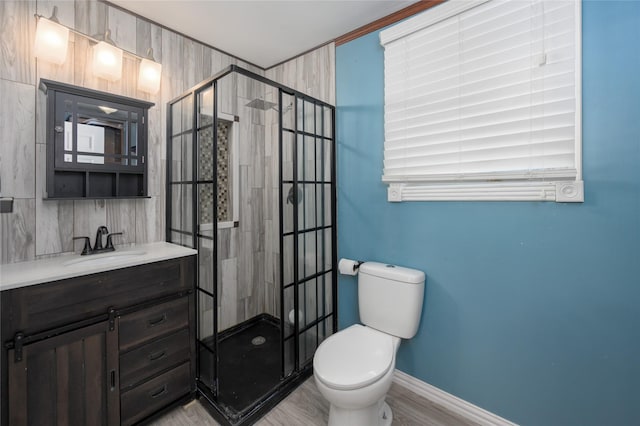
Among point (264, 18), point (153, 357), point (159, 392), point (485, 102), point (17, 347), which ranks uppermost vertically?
point (264, 18)

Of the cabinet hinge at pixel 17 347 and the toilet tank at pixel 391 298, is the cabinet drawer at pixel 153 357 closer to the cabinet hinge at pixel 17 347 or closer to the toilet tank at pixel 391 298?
the cabinet hinge at pixel 17 347

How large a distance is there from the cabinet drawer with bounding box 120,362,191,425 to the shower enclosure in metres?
0.15

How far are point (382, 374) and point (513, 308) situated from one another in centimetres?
81

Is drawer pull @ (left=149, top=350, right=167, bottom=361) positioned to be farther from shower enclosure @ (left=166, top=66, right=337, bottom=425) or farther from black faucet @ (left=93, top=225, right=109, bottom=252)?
black faucet @ (left=93, top=225, right=109, bottom=252)

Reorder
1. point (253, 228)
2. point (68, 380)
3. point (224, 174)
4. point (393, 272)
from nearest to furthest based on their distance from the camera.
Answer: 1. point (68, 380)
2. point (393, 272)
3. point (224, 174)
4. point (253, 228)

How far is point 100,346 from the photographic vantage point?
134cm

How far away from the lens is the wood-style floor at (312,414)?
1.55 metres

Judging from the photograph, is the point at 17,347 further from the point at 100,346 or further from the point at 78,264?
the point at 78,264

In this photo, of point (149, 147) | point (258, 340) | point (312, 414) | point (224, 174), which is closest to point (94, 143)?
point (149, 147)

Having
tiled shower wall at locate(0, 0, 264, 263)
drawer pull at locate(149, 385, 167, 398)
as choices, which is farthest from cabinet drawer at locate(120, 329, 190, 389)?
tiled shower wall at locate(0, 0, 264, 263)

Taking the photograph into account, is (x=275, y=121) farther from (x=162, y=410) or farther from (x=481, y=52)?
(x=162, y=410)

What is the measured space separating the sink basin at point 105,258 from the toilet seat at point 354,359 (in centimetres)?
121

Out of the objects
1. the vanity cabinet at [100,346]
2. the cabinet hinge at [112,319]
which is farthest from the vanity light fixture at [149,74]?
the cabinet hinge at [112,319]

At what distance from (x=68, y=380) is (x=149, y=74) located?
71.6 inches
